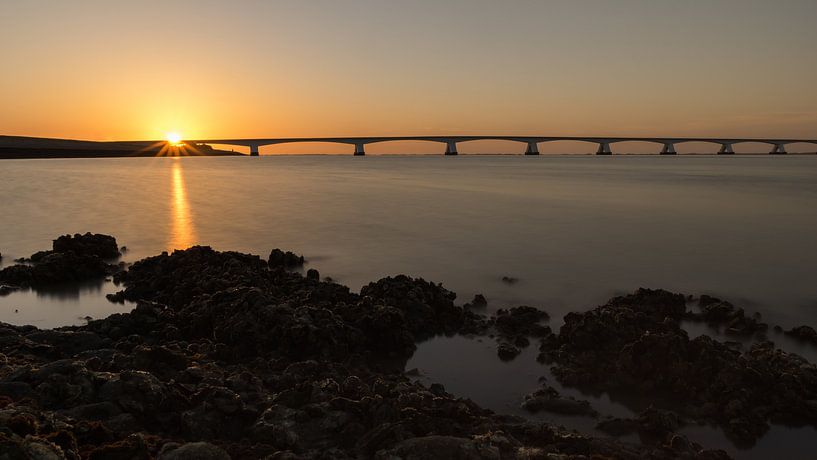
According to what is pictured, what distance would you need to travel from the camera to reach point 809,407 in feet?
25.3

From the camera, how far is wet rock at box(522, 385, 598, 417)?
786 cm

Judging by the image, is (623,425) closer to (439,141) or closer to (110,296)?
(110,296)

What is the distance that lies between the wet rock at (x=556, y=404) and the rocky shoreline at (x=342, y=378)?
0.08ft

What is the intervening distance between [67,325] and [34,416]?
7.98 m

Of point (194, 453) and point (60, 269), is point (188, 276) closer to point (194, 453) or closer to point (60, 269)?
point (60, 269)

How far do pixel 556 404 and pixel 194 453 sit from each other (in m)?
5.24

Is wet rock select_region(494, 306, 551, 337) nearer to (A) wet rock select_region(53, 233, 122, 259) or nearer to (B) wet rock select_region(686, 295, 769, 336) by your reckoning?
(B) wet rock select_region(686, 295, 769, 336)

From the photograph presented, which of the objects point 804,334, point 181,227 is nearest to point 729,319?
point 804,334

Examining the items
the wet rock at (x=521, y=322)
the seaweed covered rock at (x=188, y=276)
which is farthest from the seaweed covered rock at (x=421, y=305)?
the seaweed covered rock at (x=188, y=276)

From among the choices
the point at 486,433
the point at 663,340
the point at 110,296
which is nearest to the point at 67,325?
the point at 110,296

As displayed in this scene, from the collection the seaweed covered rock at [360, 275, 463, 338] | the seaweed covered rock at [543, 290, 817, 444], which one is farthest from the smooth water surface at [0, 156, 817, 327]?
the seaweed covered rock at [543, 290, 817, 444]

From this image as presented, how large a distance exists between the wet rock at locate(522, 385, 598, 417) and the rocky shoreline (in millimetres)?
26

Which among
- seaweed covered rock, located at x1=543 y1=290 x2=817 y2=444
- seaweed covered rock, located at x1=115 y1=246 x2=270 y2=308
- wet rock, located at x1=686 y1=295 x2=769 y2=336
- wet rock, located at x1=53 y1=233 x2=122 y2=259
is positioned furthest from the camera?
wet rock, located at x1=53 y1=233 x2=122 y2=259

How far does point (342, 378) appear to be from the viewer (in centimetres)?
835
